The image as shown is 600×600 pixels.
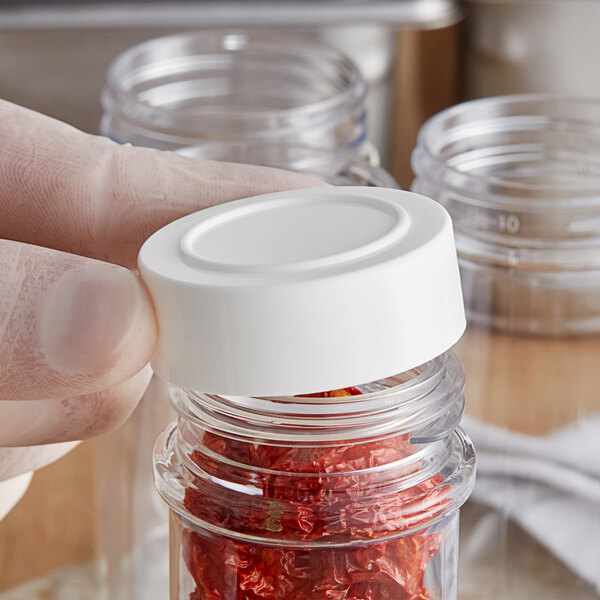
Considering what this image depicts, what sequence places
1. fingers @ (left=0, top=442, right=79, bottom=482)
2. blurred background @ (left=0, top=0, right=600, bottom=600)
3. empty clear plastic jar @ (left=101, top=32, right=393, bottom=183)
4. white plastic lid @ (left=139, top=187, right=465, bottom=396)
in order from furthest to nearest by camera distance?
blurred background @ (left=0, top=0, right=600, bottom=600)
empty clear plastic jar @ (left=101, top=32, right=393, bottom=183)
fingers @ (left=0, top=442, right=79, bottom=482)
white plastic lid @ (left=139, top=187, right=465, bottom=396)

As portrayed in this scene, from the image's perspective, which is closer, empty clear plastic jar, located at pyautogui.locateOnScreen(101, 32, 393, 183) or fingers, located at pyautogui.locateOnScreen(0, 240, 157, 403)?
fingers, located at pyautogui.locateOnScreen(0, 240, 157, 403)

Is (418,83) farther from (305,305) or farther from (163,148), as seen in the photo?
(305,305)

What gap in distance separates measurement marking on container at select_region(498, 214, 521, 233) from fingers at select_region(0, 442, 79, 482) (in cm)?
18

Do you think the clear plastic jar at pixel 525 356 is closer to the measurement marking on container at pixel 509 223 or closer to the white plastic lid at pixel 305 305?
the measurement marking on container at pixel 509 223

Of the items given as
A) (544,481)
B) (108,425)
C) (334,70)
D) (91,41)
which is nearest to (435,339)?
(108,425)

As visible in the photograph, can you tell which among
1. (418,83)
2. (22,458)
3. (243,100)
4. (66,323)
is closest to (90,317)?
(66,323)

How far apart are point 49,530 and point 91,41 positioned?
1.16ft

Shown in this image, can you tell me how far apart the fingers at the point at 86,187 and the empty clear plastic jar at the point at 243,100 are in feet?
0.38

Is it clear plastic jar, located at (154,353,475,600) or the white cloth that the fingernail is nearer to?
clear plastic jar, located at (154,353,475,600)

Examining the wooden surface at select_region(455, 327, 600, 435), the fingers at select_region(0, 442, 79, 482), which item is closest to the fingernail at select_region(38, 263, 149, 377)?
the fingers at select_region(0, 442, 79, 482)

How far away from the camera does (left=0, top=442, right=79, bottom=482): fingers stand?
0.33m

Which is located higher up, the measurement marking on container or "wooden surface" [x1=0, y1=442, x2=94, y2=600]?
the measurement marking on container

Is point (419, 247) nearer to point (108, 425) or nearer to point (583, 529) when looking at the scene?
point (108, 425)

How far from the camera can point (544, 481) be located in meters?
0.43
